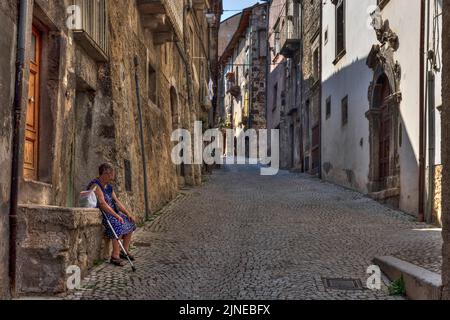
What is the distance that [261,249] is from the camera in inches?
309

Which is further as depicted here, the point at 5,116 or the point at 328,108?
the point at 328,108

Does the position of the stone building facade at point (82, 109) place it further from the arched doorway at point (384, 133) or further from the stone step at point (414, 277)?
the arched doorway at point (384, 133)

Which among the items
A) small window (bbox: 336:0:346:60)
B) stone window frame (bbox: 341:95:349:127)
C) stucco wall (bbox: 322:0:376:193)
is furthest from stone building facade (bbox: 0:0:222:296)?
small window (bbox: 336:0:346:60)

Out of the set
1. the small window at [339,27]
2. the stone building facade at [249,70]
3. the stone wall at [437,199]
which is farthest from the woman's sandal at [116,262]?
the stone building facade at [249,70]

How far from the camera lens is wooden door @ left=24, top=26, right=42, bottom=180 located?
A: 616 cm

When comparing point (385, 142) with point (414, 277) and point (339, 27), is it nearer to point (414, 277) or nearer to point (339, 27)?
point (339, 27)

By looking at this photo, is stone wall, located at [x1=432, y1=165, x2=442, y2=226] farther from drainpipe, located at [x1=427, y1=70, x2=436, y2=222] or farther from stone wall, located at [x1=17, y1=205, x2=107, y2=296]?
stone wall, located at [x1=17, y1=205, x2=107, y2=296]

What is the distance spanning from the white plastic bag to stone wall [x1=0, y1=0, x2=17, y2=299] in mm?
1481

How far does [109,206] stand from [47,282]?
153 cm

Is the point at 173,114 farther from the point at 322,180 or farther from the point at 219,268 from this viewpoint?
the point at 219,268

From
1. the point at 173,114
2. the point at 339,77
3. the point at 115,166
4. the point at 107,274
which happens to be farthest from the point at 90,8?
the point at 339,77

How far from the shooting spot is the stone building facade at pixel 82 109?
5.16 m

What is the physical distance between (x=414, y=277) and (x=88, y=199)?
351 cm

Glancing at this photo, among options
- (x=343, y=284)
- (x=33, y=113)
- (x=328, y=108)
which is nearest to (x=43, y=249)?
(x=33, y=113)
